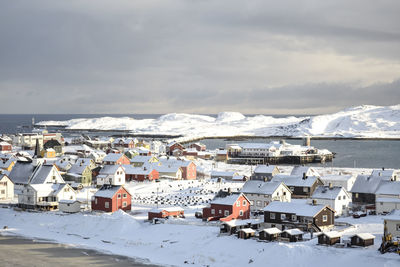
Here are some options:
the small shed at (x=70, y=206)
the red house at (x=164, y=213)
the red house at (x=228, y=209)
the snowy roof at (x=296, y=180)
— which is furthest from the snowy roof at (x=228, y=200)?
the small shed at (x=70, y=206)

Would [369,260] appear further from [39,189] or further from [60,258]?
[39,189]

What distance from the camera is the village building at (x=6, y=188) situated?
189 ft

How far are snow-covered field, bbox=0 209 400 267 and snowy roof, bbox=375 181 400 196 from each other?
4162 mm

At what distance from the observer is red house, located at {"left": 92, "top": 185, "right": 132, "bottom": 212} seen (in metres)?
49.0

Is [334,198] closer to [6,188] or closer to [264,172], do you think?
[264,172]

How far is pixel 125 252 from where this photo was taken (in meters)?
38.0

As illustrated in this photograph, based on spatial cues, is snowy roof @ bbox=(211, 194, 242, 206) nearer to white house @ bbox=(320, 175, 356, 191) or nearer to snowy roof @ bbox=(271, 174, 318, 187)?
snowy roof @ bbox=(271, 174, 318, 187)

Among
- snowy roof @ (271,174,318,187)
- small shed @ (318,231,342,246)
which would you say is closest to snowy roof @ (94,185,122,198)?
snowy roof @ (271,174,318,187)

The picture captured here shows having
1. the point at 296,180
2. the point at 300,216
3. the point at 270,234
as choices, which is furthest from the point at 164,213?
the point at 296,180

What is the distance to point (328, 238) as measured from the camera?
34281mm

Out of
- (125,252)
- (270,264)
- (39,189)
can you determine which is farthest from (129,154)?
(270,264)

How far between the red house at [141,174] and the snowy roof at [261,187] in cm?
2325

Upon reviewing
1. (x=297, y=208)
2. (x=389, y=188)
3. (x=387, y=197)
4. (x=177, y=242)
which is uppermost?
(x=389, y=188)

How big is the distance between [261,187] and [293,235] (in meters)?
15.0
